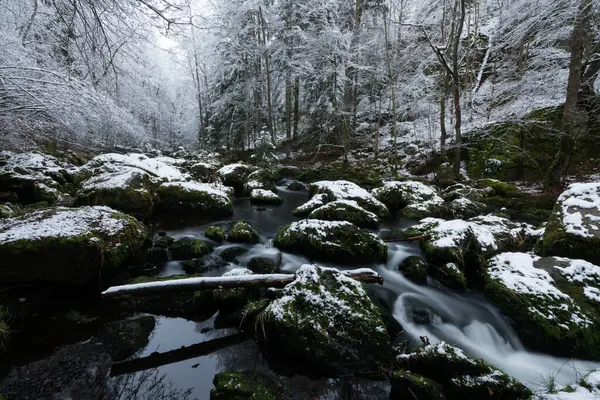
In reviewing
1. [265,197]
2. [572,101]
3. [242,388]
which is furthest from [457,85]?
[242,388]

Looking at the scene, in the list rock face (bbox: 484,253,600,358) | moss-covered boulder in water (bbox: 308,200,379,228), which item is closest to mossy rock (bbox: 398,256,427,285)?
rock face (bbox: 484,253,600,358)

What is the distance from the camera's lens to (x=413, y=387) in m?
2.44

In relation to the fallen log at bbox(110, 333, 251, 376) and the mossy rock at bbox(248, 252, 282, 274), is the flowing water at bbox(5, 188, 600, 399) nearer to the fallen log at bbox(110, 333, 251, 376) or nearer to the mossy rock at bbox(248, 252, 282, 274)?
the fallen log at bbox(110, 333, 251, 376)

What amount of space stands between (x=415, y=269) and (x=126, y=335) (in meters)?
4.34

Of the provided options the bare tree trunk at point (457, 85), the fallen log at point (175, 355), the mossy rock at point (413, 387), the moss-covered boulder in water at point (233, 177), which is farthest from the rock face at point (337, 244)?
the bare tree trunk at point (457, 85)

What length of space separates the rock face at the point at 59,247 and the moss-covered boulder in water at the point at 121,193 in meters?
2.22

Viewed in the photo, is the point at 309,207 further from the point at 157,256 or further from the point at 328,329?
the point at 328,329

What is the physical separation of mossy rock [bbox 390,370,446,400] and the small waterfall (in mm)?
1064

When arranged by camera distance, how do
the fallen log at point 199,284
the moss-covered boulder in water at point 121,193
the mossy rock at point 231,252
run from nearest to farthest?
the fallen log at point 199,284
the mossy rock at point 231,252
the moss-covered boulder in water at point 121,193

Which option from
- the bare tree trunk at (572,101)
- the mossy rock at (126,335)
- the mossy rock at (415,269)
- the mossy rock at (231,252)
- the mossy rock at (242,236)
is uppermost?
the bare tree trunk at (572,101)

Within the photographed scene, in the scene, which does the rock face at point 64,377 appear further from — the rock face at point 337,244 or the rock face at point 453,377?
the rock face at point 337,244

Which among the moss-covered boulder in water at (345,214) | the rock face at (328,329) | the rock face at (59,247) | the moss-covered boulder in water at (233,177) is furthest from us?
the moss-covered boulder in water at (233,177)

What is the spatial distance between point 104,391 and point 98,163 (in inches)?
434

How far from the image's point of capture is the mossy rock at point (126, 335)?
3076 mm
